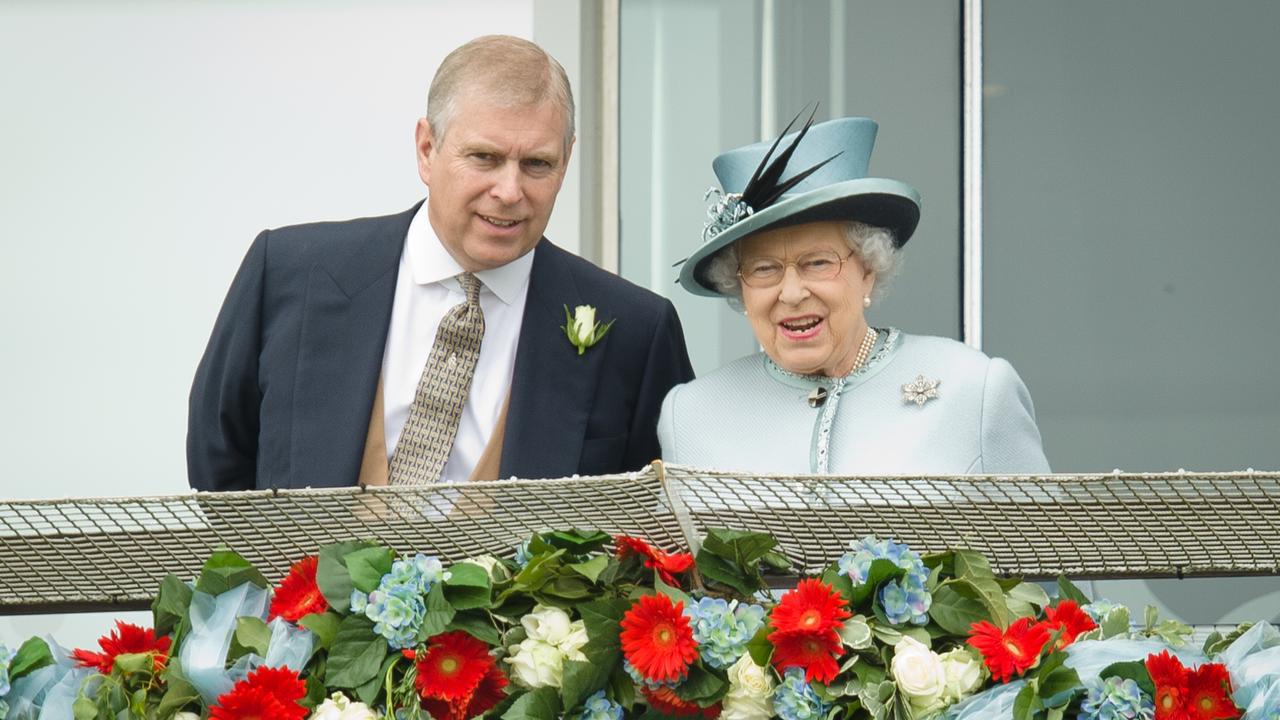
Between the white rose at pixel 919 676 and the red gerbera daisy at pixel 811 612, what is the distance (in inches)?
2.4

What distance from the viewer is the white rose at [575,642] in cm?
151

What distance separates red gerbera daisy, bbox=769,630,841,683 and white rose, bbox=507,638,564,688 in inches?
7.8

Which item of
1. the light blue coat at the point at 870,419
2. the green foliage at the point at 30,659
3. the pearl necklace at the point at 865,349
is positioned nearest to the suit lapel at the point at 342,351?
the light blue coat at the point at 870,419

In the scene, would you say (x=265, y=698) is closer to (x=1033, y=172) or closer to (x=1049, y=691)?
(x=1049, y=691)

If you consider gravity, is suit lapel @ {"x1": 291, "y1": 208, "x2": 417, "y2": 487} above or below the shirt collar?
below

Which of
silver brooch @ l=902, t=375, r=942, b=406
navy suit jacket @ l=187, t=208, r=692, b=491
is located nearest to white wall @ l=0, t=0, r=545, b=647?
navy suit jacket @ l=187, t=208, r=692, b=491

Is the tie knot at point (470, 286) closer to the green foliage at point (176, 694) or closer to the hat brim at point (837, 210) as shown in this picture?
the hat brim at point (837, 210)

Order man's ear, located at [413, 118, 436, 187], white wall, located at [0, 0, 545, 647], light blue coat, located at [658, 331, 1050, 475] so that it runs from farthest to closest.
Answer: white wall, located at [0, 0, 545, 647] < man's ear, located at [413, 118, 436, 187] < light blue coat, located at [658, 331, 1050, 475]

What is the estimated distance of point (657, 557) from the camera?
1537mm

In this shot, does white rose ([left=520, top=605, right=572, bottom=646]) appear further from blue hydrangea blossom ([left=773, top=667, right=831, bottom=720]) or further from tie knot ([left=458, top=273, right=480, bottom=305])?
tie knot ([left=458, top=273, right=480, bottom=305])

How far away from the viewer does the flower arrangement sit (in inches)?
57.9

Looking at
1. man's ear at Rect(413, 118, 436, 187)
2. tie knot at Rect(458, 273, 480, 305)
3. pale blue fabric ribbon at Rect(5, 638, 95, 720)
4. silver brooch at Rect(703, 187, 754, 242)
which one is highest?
man's ear at Rect(413, 118, 436, 187)

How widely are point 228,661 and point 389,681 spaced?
0.56ft

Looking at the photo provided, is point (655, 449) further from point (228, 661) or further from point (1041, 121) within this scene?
point (1041, 121)
